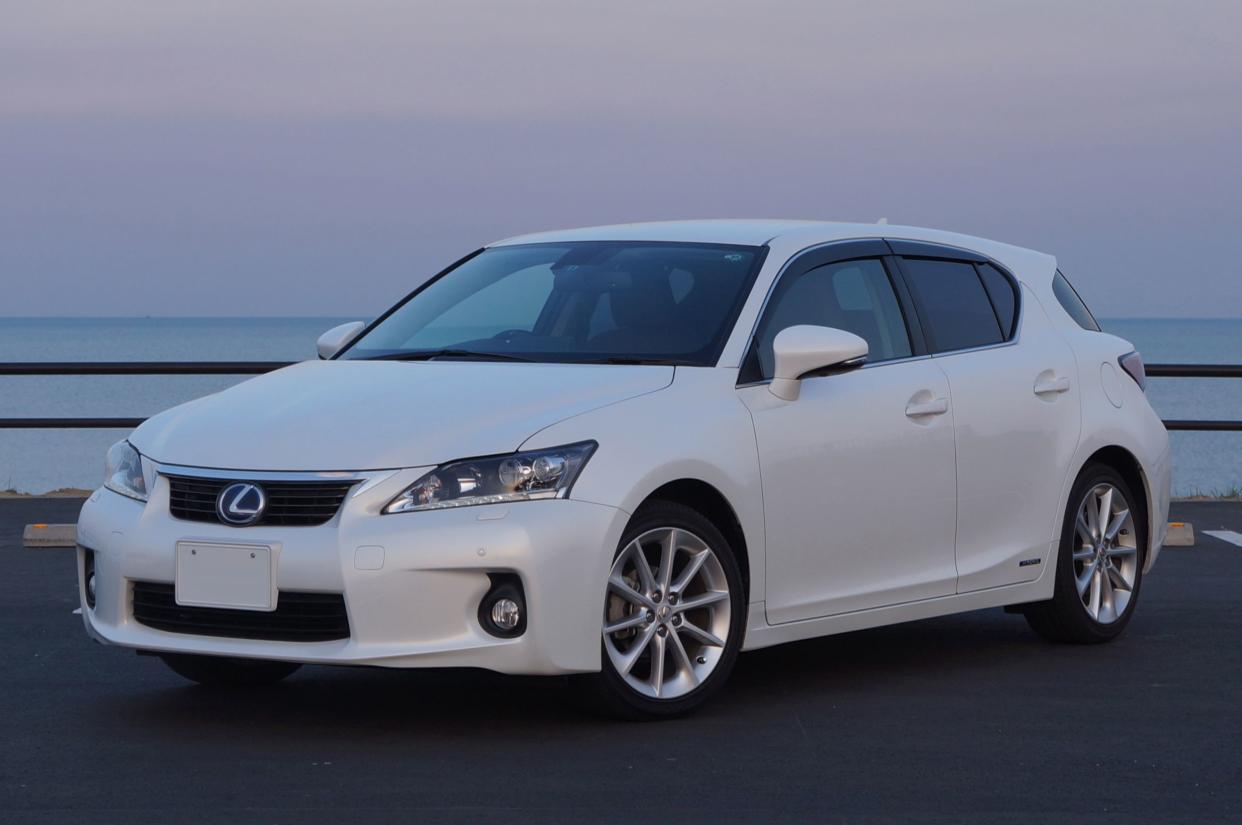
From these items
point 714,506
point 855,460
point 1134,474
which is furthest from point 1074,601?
point 714,506

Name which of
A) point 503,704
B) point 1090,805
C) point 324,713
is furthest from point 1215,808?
point 324,713

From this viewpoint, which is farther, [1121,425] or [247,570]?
[1121,425]

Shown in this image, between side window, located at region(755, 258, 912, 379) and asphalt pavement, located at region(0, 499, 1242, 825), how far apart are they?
127 cm

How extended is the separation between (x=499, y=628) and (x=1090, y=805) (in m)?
1.80

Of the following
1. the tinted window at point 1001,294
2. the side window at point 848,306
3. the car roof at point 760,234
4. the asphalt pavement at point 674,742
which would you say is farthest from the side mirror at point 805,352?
the tinted window at point 1001,294

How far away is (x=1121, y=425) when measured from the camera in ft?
27.7

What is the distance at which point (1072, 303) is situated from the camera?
28.5ft

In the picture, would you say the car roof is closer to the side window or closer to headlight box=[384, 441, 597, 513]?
the side window

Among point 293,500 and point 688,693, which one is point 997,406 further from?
point 293,500

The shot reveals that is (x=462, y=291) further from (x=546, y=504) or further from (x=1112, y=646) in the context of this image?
(x=1112, y=646)

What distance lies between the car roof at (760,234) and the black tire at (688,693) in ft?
4.46

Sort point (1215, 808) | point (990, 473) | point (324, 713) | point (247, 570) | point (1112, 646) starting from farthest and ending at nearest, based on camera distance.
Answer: point (1112, 646) → point (990, 473) → point (324, 713) → point (247, 570) → point (1215, 808)

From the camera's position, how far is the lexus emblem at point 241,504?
6.05 m

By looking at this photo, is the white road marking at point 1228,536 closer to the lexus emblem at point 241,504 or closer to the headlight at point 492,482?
the headlight at point 492,482
